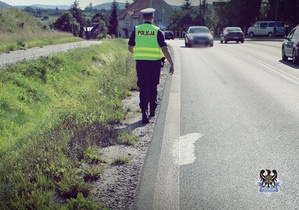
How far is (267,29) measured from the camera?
5047 centimetres

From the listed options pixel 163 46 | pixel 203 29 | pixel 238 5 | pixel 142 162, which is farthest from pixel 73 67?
pixel 238 5

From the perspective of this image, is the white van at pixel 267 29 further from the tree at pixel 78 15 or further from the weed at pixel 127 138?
the tree at pixel 78 15

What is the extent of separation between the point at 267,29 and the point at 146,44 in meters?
48.1

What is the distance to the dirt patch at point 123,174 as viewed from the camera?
3574mm

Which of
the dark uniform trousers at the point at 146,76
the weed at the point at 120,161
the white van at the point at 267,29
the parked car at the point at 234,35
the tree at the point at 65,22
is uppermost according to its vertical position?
the tree at the point at 65,22

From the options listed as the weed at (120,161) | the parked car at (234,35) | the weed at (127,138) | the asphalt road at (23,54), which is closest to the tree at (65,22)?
the parked car at (234,35)

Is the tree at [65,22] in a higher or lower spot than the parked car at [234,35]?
higher

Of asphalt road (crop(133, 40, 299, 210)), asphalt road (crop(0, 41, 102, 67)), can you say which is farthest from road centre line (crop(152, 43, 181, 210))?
asphalt road (crop(0, 41, 102, 67))

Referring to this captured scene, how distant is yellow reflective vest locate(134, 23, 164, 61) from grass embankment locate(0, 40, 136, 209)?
120 centimetres

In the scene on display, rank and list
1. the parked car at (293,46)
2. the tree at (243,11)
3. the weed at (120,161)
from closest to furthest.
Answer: the weed at (120,161), the parked car at (293,46), the tree at (243,11)

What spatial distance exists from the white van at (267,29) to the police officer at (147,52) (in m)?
47.1

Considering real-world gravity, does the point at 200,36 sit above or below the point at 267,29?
below

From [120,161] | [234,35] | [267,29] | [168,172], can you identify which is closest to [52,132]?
[120,161]

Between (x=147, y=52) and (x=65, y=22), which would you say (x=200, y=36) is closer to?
(x=147, y=52)
